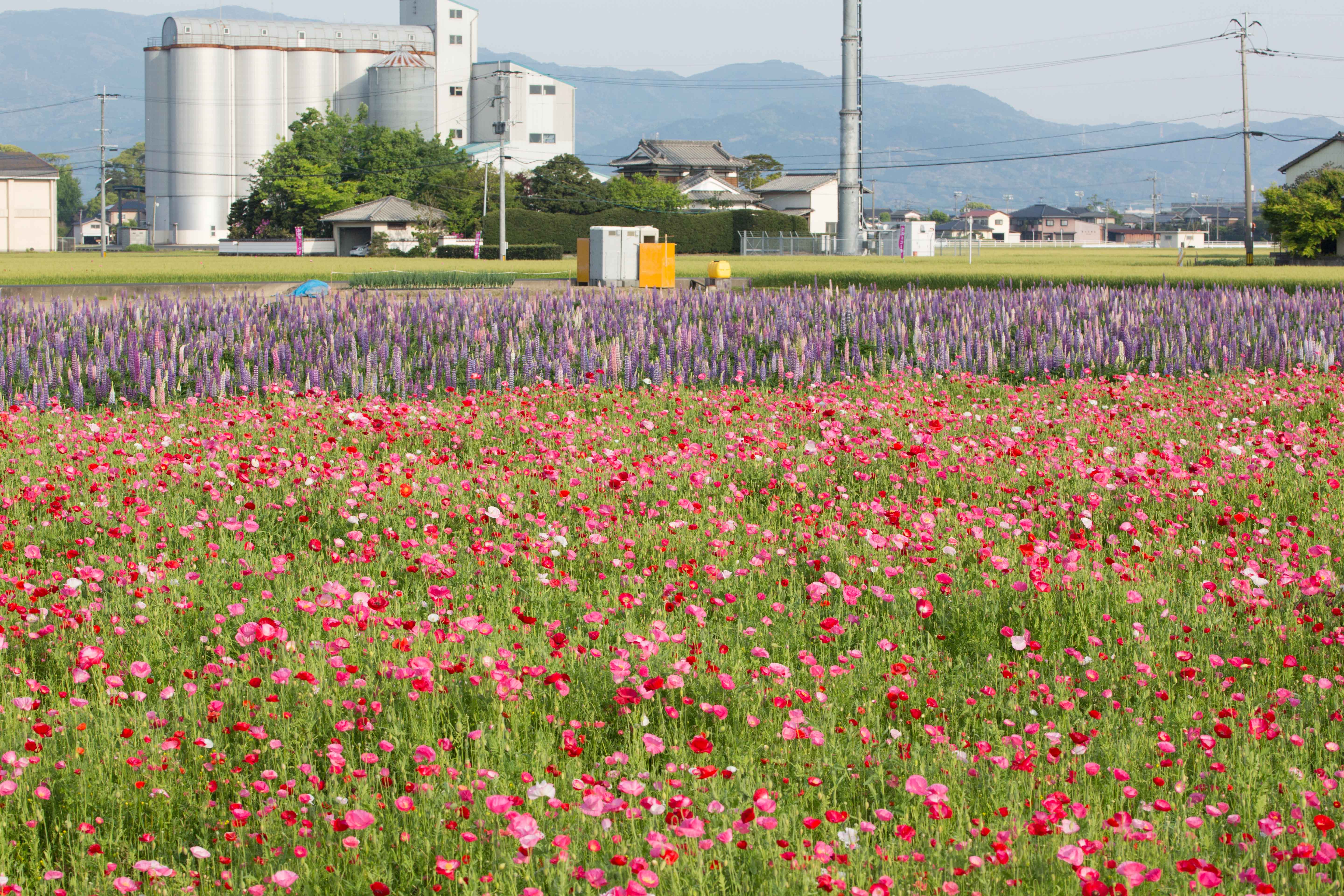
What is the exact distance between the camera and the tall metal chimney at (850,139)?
71000mm

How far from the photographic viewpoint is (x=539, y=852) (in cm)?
296

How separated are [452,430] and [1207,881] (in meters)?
6.75

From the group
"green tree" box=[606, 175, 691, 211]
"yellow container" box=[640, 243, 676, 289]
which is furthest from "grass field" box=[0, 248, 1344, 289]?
"green tree" box=[606, 175, 691, 211]

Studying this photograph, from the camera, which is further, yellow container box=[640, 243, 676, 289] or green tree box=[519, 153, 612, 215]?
green tree box=[519, 153, 612, 215]

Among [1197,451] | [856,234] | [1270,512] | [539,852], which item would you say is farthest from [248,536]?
[856,234]

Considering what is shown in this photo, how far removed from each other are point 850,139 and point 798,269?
3864 centimetres

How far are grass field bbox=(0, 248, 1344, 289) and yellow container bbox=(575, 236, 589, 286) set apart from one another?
13.8ft

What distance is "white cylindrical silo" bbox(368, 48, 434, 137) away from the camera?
122m

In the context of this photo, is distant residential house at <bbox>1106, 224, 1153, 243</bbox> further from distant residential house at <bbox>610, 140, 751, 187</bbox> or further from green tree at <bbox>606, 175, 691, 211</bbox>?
green tree at <bbox>606, 175, 691, 211</bbox>

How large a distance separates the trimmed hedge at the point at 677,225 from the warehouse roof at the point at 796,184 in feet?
95.8

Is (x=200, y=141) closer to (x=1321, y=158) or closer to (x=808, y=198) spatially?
(x=808, y=198)

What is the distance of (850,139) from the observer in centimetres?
7219

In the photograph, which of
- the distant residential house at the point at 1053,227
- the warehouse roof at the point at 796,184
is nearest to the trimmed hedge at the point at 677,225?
the warehouse roof at the point at 796,184

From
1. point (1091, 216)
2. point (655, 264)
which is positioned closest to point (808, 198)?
point (655, 264)
